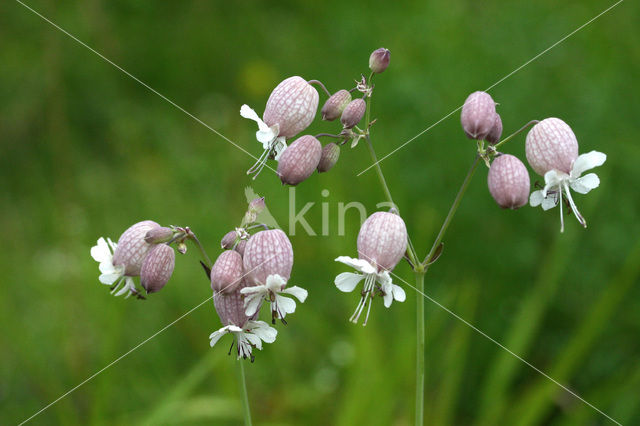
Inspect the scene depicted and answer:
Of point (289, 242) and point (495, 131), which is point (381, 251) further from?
point (495, 131)

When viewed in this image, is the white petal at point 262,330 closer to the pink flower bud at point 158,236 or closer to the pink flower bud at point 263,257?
the pink flower bud at point 263,257

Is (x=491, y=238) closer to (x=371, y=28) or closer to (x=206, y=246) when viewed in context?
(x=206, y=246)

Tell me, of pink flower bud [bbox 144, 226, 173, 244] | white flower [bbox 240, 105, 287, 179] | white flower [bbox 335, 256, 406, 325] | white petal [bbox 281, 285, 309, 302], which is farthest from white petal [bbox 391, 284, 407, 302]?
pink flower bud [bbox 144, 226, 173, 244]

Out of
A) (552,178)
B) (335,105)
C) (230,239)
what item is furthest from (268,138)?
(552,178)

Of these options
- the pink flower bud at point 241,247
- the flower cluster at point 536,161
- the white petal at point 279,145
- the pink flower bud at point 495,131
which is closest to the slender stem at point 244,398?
the pink flower bud at point 241,247

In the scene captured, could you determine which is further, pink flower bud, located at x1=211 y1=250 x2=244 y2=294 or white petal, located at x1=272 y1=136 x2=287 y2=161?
white petal, located at x1=272 y1=136 x2=287 y2=161

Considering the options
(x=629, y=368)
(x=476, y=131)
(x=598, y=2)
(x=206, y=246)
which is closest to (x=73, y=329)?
(x=206, y=246)

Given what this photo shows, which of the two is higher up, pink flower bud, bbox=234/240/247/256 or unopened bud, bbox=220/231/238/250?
unopened bud, bbox=220/231/238/250

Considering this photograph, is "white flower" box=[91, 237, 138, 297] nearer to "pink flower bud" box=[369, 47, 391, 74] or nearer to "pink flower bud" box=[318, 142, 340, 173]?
"pink flower bud" box=[318, 142, 340, 173]
